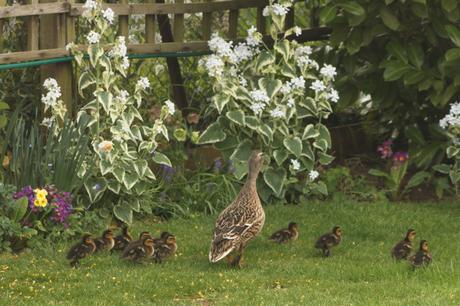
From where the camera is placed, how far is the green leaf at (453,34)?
10.7m

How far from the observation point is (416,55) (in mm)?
11141

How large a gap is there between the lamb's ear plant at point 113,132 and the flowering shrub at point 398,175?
227 cm

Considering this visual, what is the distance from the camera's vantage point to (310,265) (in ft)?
29.5

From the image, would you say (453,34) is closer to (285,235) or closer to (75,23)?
(285,235)

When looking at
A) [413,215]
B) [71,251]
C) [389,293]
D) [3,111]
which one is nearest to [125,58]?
[3,111]

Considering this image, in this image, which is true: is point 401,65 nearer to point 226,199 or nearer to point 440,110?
point 440,110

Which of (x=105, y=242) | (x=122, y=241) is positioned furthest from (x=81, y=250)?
(x=122, y=241)

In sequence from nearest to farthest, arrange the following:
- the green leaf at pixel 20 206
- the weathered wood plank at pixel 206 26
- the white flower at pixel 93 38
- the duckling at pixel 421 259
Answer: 1. the duckling at pixel 421 259
2. the green leaf at pixel 20 206
3. the white flower at pixel 93 38
4. the weathered wood plank at pixel 206 26

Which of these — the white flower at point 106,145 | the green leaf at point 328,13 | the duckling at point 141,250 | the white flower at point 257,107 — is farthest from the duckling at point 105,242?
the green leaf at point 328,13

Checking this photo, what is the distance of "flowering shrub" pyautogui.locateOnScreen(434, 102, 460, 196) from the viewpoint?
11.0m

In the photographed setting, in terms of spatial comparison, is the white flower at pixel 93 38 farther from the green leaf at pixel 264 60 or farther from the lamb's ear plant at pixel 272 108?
the green leaf at pixel 264 60

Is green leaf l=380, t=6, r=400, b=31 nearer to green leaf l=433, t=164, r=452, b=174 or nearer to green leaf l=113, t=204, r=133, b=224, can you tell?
green leaf l=433, t=164, r=452, b=174

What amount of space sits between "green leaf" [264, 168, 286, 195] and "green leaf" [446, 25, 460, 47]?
1909 millimetres

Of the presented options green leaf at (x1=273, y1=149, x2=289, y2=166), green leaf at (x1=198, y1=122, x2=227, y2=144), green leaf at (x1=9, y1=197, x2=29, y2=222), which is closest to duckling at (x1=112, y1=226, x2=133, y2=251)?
green leaf at (x1=9, y1=197, x2=29, y2=222)
